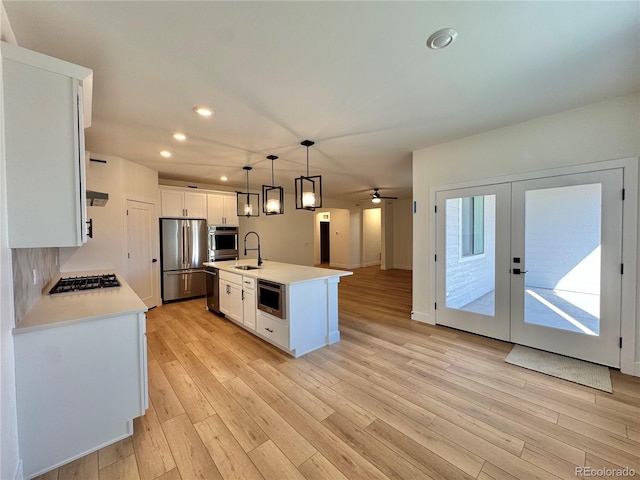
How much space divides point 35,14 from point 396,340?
4108 mm

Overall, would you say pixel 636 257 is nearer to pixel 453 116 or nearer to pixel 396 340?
pixel 453 116

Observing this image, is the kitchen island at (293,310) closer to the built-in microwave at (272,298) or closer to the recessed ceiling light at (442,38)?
Answer: the built-in microwave at (272,298)

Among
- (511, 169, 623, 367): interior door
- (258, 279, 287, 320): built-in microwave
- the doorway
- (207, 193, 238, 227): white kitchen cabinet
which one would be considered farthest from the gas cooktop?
the doorway

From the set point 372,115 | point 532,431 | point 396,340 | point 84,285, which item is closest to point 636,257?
point 532,431

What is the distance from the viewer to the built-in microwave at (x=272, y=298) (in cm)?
295

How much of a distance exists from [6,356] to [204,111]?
2.31m

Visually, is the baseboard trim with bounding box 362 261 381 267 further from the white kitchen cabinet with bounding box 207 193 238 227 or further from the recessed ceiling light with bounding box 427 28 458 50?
the recessed ceiling light with bounding box 427 28 458 50

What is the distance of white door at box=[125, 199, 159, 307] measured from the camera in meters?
4.49

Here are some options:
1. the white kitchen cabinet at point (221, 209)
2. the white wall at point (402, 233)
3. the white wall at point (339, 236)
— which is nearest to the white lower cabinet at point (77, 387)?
the white kitchen cabinet at point (221, 209)

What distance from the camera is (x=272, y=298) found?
310 centimetres

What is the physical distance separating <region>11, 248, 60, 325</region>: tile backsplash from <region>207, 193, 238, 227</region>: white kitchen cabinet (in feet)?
10.7

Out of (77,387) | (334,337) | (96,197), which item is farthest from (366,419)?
(96,197)

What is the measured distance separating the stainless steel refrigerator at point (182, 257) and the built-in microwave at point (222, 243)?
147 millimetres

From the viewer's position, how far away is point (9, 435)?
4.46ft
